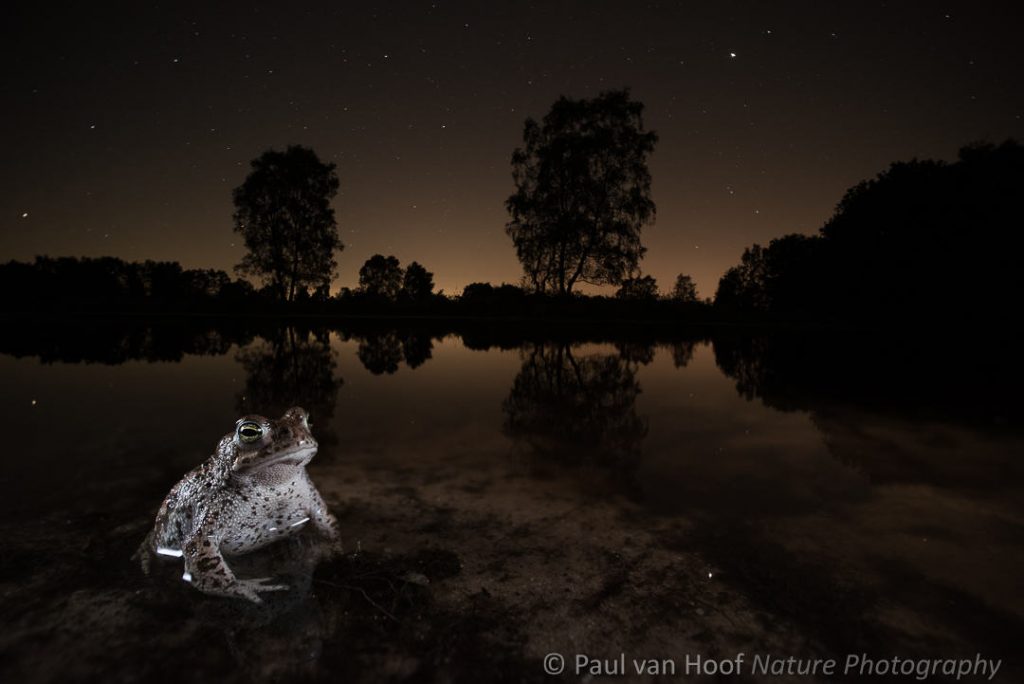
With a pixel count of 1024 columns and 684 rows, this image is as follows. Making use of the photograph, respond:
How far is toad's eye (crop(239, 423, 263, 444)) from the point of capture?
280 cm

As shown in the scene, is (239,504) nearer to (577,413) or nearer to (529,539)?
(529,539)

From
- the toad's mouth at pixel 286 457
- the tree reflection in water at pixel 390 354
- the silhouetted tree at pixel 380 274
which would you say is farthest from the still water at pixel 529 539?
the silhouetted tree at pixel 380 274

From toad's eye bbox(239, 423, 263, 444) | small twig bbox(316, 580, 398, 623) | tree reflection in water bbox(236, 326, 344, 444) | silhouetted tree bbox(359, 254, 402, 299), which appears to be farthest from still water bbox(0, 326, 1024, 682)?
silhouetted tree bbox(359, 254, 402, 299)

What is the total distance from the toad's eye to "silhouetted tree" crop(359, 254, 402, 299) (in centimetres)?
8729

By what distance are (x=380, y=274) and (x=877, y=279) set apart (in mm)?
75127

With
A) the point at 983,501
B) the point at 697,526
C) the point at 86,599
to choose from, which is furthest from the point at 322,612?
the point at 983,501

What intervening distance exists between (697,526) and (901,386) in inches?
403

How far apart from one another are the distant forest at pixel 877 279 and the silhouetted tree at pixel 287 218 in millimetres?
1741

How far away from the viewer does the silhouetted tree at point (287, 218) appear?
43.6m

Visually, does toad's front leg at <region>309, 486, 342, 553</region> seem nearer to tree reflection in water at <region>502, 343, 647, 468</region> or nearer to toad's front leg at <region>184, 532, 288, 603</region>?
toad's front leg at <region>184, 532, 288, 603</region>

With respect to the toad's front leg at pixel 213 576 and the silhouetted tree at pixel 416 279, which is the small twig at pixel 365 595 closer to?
the toad's front leg at pixel 213 576
